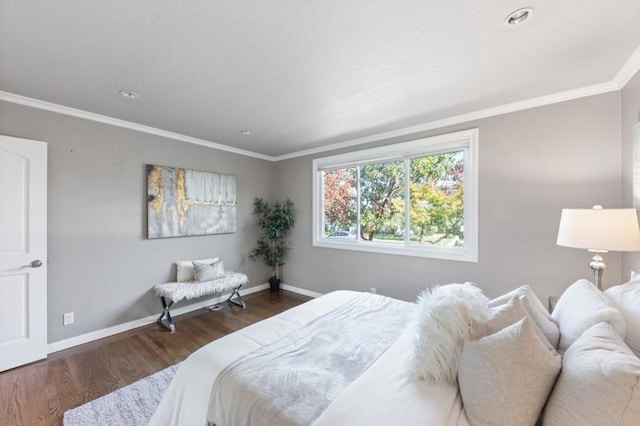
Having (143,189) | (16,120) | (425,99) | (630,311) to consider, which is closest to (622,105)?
(425,99)

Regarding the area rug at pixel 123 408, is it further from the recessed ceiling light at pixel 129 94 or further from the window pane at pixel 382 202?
the window pane at pixel 382 202

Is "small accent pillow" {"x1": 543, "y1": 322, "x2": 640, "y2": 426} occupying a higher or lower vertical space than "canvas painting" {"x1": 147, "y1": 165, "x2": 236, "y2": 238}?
lower

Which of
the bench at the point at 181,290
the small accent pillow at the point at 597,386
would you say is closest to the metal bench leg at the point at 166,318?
the bench at the point at 181,290

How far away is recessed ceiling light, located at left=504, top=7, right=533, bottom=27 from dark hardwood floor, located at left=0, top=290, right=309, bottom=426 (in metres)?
3.63

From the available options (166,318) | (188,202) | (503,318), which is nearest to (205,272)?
(166,318)

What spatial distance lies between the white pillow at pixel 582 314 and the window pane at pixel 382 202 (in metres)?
2.16

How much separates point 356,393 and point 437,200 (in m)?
2.65

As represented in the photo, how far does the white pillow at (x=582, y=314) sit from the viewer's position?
1.02m

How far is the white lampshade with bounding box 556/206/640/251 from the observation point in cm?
161

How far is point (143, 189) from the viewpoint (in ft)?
10.5

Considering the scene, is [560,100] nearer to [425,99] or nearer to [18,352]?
[425,99]

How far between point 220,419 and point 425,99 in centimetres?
283

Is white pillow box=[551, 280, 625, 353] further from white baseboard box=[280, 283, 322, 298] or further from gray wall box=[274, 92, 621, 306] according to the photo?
white baseboard box=[280, 283, 322, 298]

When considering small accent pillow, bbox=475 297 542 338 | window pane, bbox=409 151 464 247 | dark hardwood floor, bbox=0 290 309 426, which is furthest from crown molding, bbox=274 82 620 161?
dark hardwood floor, bbox=0 290 309 426
